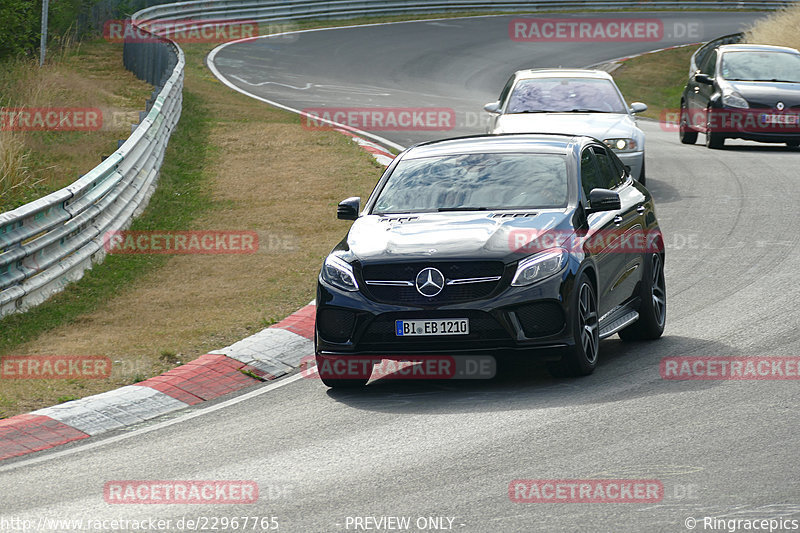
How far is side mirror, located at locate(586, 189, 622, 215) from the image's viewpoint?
30.5ft

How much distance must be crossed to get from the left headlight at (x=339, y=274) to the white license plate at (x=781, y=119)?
14.4m

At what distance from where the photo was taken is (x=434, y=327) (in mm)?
8516

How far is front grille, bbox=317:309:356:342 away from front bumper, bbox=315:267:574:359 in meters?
0.01

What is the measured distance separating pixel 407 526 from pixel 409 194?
432 centimetres

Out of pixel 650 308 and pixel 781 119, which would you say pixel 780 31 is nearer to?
pixel 781 119

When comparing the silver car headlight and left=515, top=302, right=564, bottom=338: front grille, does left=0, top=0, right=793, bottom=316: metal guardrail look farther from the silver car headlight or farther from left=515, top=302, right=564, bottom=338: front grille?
the silver car headlight

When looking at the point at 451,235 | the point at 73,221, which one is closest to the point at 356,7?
the point at 73,221

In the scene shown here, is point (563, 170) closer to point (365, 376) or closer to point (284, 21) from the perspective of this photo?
point (365, 376)

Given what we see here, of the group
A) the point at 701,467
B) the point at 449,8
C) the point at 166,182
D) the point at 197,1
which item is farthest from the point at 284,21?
the point at 701,467

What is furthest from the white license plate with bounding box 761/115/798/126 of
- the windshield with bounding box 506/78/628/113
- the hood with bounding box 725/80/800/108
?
the windshield with bounding box 506/78/628/113

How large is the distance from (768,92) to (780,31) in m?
15.6

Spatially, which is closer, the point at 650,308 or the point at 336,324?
the point at 336,324

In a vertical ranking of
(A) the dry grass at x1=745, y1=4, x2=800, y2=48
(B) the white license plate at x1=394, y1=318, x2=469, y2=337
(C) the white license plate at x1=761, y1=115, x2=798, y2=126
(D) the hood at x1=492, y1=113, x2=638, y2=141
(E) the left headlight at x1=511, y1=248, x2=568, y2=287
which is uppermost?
(E) the left headlight at x1=511, y1=248, x2=568, y2=287

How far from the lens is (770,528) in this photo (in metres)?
5.61
